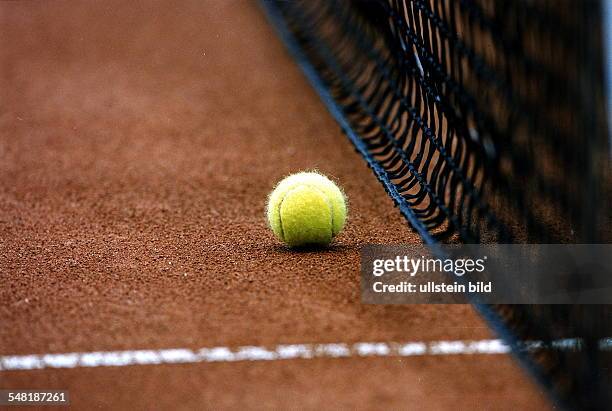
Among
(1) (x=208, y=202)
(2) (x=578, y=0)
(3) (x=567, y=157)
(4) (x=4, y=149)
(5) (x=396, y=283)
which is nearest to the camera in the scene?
(2) (x=578, y=0)

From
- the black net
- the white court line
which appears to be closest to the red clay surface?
the white court line

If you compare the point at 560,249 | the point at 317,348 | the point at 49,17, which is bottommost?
the point at 49,17

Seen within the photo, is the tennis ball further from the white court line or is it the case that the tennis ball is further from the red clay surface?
the white court line

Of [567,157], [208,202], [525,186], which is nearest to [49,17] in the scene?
[208,202]

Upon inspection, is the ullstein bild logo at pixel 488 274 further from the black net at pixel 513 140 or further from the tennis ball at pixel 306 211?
the tennis ball at pixel 306 211

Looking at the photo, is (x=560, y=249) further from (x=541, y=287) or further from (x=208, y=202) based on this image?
(x=208, y=202)

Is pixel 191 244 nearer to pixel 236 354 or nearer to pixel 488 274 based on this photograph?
pixel 236 354

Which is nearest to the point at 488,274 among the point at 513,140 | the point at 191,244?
the point at 513,140
